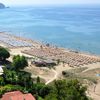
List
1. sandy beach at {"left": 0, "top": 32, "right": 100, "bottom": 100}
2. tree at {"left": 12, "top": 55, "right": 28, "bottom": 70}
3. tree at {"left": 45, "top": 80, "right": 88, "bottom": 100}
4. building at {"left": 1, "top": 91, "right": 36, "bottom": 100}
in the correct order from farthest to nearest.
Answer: sandy beach at {"left": 0, "top": 32, "right": 100, "bottom": 100} < tree at {"left": 12, "top": 55, "right": 28, "bottom": 70} < building at {"left": 1, "top": 91, "right": 36, "bottom": 100} < tree at {"left": 45, "top": 80, "right": 88, "bottom": 100}

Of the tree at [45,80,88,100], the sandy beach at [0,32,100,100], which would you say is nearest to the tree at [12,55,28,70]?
the sandy beach at [0,32,100,100]

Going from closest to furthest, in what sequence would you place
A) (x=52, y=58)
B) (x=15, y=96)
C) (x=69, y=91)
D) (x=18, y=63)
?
(x=69, y=91), (x=15, y=96), (x=18, y=63), (x=52, y=58)

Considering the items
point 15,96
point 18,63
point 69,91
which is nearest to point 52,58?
point 18,63

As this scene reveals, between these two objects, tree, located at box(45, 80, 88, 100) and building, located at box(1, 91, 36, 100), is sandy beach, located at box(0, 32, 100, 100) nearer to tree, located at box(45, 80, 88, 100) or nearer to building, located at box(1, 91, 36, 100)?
tree, located at box(45, 80, 88, 100)

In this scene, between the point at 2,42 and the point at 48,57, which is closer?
the point at 48,57

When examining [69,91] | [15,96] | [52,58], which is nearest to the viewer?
[69,91]

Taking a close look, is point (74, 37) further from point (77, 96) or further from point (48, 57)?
point (77, 96)

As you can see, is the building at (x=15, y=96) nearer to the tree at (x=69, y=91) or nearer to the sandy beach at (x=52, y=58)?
the tree at (x=69, y=91)

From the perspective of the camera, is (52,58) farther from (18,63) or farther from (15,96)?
(15,96)

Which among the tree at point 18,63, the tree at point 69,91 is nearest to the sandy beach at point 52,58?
the tree at point 18,63

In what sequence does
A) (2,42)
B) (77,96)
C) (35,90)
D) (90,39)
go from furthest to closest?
1. (90,39)
2. (2,42)
3. (35,90)
4. (77,96)

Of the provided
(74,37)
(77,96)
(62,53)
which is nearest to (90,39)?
(74,37)
